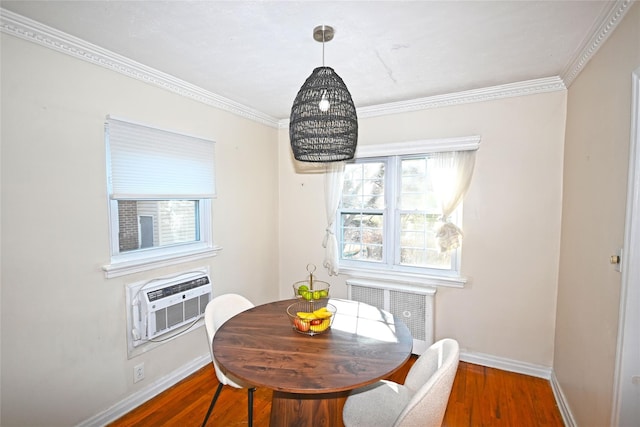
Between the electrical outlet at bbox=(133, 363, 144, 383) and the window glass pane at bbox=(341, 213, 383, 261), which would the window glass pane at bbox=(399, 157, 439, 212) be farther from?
the electrical outlet at bbox=(133, 363, 144, 383)

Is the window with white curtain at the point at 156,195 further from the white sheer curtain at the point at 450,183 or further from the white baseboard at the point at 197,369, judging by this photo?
the white sheer curtain at the point at 450,183

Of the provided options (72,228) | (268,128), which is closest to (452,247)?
(268,128)

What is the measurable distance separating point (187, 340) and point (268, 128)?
2306 millimetres

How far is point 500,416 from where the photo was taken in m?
2.20

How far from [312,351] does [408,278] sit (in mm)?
1742

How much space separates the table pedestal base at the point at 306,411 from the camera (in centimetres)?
162

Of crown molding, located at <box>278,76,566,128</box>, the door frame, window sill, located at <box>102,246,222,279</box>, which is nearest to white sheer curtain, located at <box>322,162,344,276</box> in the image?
crown molding, located at <box>278,76,566,128</box>

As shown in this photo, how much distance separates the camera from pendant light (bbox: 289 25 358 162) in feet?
5.00

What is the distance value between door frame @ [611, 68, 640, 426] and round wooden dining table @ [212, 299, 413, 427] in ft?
3.06

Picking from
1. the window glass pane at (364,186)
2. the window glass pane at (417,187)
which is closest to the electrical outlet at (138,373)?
the window glass pane at (364,186)

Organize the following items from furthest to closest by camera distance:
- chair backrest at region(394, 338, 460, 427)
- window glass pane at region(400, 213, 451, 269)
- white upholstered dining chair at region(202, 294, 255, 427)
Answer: window glass pane at region(400, 213, 451, 269) → white upholstered dining chair at region(202, 294, 255, 427) → chair backrest at region(394, 338, 460, 427)

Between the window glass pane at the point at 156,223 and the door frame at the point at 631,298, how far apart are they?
290cm

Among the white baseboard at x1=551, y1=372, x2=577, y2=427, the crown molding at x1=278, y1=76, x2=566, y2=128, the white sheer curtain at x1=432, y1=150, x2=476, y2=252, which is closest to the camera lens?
the white baseboard at x1=551, y1=372, x2=577, y2=427

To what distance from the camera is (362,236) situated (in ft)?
11.2
